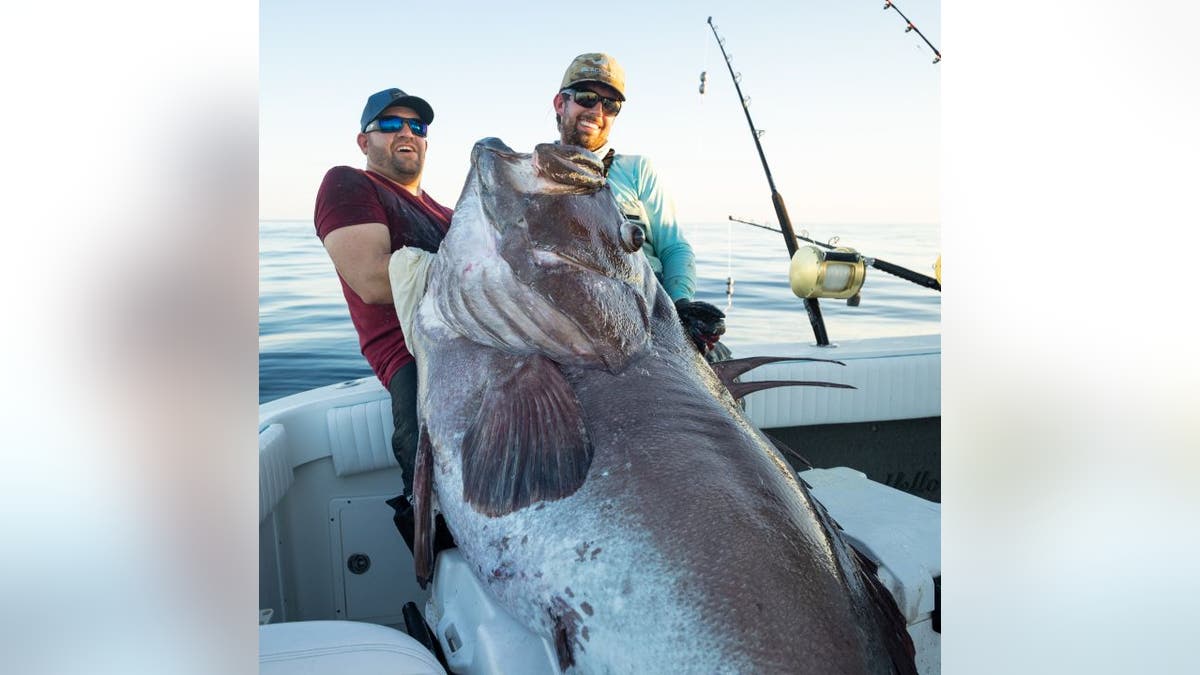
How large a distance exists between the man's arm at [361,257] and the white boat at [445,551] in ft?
1.90

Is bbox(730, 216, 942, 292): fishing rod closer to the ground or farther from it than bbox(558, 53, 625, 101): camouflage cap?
closer to the ground

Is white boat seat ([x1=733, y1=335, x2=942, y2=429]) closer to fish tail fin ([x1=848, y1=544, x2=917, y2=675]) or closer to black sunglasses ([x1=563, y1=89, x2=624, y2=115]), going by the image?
black sunglasses ([x1=563, y1=89, x2=624, y2=115])

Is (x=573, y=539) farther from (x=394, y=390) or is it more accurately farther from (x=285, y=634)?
(x=394, y=390)

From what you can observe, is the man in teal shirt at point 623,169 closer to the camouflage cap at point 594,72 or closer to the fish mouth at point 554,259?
the camouflage cap at point 594,72

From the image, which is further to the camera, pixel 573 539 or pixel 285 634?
pixel 573 539

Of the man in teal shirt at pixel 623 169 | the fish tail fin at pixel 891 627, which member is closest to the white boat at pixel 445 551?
the fish tail fin at pixel 891 627

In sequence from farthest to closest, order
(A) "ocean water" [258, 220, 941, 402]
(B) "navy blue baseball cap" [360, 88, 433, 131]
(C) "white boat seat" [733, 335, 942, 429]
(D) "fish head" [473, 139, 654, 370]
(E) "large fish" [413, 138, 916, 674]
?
(A) "ocean water" [258, 220, 941, 402]
(C) "white boat seat" [733, 335, 942, 429]
(B) "navy blue baseball cap" [360, 88, 433, 131]
(D) "fish head" [473, 139, 654, 370]
(E) "large fish" [413, 138, 916, 674]

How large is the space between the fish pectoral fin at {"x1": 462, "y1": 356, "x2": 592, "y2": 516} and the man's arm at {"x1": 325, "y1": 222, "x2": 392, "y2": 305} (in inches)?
29.6

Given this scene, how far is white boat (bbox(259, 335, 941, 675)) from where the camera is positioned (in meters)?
1.66

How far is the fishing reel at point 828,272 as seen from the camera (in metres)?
3.98

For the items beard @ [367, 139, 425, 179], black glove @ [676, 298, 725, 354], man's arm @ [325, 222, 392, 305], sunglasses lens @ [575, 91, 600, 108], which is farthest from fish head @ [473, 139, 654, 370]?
sunglasses lens @ [575, 91, 600, 108]
